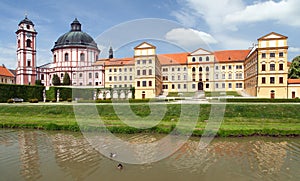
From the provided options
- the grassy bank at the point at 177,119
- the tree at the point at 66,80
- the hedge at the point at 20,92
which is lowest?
the grassy bank at the point at 177,119

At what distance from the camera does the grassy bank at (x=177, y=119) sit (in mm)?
17853

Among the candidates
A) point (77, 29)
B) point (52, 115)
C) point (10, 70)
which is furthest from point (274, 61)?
point (10, 70)

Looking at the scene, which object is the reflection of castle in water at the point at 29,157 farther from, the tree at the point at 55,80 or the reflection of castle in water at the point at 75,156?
the tree at the point at 55,80

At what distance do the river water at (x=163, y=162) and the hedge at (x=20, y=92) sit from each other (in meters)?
25.4

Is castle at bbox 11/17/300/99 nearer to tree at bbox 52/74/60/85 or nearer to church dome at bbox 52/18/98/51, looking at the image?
church dome at bbox 52/18/98/51

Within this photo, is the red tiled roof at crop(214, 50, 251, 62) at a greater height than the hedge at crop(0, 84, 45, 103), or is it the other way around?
the red tiled roof at crop(214, 50, 251, 62)

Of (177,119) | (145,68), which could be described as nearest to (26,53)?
(145,68)

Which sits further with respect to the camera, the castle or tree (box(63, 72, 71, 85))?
tree (box(63, 72, 71, 85))

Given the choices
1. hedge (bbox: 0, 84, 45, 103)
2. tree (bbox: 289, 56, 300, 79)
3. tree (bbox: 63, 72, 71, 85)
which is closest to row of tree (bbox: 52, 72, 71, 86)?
tree (bbox: 63, 72, 71, 85)

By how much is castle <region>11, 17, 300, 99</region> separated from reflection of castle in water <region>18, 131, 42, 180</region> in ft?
38.7

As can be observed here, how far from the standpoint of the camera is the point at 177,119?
2200 cm

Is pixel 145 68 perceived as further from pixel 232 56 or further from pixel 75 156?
pixel 75 156

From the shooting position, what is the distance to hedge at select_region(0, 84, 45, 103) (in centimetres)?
3738

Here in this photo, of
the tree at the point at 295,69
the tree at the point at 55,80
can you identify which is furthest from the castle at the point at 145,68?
the tree at the point at 55,80
